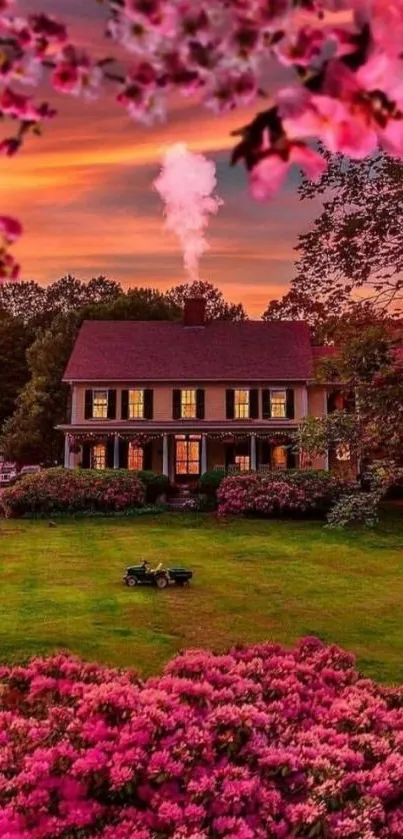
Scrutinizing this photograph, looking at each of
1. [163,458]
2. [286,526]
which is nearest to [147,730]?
[286,526]

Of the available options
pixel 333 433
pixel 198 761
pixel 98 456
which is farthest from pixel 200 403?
pixel 198 761

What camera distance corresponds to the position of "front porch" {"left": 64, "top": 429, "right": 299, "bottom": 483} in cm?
3947

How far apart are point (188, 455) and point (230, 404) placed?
133 inches

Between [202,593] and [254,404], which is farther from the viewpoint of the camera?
[254,404]

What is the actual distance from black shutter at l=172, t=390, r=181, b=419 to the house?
0.05m

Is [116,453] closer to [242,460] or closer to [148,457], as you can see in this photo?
[148,457]

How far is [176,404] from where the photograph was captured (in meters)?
40.8

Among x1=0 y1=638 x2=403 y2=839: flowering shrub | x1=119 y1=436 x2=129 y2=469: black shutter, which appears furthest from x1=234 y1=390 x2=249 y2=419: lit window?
x1=0 y1=638 x2=403 y2=839: flowering shrub

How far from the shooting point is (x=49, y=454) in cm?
4888

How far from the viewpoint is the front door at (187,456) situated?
40562mm

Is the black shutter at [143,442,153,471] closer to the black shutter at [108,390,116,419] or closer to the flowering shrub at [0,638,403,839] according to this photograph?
the black shutter at [108,390,116,419]

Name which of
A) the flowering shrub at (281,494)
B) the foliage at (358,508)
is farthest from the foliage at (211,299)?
the foliage at (358,508)

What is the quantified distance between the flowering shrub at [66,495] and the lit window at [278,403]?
43.2ft

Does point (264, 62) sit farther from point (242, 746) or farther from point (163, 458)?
point (163, 458)
